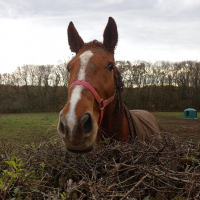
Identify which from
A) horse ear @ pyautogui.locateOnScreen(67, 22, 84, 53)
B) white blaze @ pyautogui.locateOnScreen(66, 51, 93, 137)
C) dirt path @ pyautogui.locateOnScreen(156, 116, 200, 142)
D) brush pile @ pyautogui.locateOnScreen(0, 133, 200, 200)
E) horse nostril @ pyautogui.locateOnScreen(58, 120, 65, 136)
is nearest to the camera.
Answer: brush pile @ pyautogui.locateOnScreen(0, 133, 200, 200)

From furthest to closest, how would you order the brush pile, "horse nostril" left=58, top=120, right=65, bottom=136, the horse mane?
the horse mane, "horse nostril" left=58, top=120, right=65, bottom=136, the brush pile

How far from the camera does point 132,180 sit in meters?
1.37

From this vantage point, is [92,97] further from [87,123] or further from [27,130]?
[27,130]

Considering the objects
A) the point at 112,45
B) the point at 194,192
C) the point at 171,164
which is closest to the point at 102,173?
the point at 171,164

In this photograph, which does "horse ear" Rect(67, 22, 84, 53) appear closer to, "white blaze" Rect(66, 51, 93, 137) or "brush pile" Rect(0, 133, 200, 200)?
"white blaze" Rect(66, 51, 93, 137)

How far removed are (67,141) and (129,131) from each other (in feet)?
5.62

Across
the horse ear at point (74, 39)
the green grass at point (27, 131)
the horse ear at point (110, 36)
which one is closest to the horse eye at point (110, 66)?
the horse ear at point (110, 36)

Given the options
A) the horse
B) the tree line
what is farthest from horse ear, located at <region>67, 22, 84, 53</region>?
the tree line

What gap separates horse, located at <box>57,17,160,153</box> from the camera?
5.59 ft

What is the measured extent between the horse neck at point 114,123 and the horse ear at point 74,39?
100 cm

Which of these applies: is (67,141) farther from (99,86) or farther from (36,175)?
(99,86)

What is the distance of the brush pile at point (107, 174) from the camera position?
3.68ft

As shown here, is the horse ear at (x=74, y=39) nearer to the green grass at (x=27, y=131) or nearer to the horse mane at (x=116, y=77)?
the horse mane at (x=116, y=77)

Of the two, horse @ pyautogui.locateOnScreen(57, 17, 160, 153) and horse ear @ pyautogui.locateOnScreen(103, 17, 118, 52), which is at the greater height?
horse ear @ pyautogui.locateOnScreen(103, 17, 118, 52)
